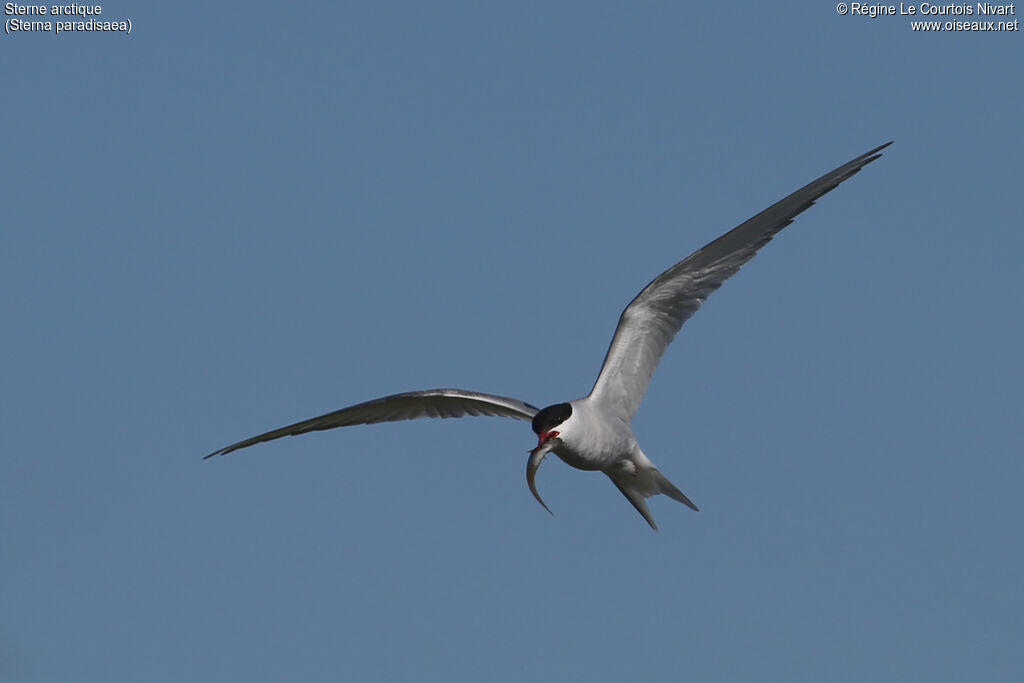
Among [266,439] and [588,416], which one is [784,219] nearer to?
[588,416]

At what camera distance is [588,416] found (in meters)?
14.3

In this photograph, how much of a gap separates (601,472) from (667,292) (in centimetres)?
201

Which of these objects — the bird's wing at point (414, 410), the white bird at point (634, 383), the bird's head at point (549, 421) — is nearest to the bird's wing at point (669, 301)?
the white bird at point (634, 383)

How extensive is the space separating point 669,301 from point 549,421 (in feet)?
7.75

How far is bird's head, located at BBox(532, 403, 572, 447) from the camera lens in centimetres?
1375

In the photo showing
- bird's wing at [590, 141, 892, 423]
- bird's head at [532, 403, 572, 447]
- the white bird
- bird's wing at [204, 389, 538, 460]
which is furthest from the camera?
bird's wing at [204, 389, 538, 460]

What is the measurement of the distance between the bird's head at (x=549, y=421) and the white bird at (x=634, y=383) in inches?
11.9

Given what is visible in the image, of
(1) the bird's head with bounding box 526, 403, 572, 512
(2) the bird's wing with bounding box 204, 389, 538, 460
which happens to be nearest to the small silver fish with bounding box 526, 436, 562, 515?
(1) the bird's head with bounding box 526, 403, 572, 512

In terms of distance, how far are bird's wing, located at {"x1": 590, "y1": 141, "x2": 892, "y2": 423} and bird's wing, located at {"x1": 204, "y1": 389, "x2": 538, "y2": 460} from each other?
94cm

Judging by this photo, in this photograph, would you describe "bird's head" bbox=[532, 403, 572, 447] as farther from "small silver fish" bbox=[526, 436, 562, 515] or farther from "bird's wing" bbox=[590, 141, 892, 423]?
"bird's wing" bbox=[590, 141, 892, 423]

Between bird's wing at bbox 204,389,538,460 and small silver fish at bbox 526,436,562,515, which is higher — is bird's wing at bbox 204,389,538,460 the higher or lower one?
the higher one

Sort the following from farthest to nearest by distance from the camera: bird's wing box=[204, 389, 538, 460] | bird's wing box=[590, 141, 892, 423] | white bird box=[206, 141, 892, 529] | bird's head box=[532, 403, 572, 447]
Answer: bird's wing box=[204, 389, 538, 460] < bird's wing box=[590, 141, 892, 423] < white bird box=[206, 141, 892, 529] < bird's head box=[532, 403, 572, 447]

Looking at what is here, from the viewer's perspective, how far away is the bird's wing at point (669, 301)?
14906mm

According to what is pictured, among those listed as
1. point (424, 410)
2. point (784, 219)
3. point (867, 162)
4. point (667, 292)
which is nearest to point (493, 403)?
point (424, 410)
